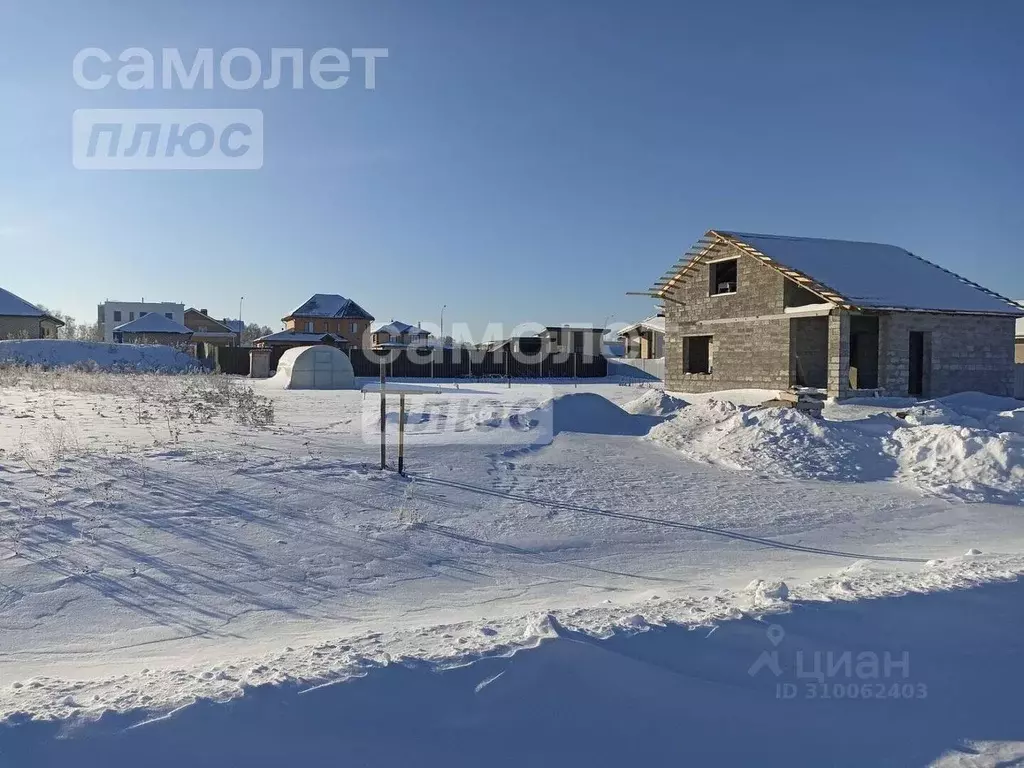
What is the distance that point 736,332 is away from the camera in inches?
883

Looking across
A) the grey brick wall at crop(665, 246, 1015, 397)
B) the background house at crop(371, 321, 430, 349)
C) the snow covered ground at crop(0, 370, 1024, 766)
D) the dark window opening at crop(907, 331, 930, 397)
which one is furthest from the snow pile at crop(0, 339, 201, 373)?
the dark window opening at crop(907, 331, 930, 397)

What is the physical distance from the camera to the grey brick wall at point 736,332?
2077 cm

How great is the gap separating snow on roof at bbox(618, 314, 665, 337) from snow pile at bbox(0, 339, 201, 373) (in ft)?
92.7

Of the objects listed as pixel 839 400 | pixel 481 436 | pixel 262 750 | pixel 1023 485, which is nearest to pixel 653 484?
pixel 481 436

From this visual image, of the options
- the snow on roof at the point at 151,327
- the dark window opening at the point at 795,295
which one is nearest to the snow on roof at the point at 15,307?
the snow on roof at the point at 151,327

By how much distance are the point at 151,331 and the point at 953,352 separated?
59.2 metres

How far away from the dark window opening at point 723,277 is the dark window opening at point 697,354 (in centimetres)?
189

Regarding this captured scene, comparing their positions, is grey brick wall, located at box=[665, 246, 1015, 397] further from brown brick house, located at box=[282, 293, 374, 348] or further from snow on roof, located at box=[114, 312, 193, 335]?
snow on roof, located at box=[114, 312, 193, 335]

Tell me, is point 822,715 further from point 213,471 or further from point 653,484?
point 213,471

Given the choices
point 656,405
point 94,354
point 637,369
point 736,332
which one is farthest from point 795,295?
point 94,354

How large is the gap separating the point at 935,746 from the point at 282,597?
466cm

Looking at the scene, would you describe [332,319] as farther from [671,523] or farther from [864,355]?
[671,523]

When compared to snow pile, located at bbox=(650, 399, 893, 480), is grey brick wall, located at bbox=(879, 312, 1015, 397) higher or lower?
higher

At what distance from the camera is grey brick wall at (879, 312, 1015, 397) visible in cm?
1902
